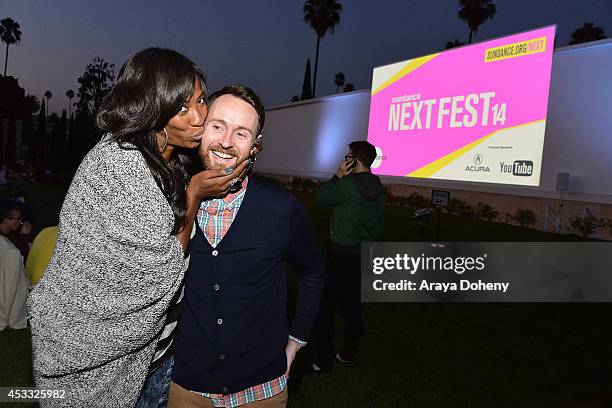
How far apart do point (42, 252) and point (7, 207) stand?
6.60 ft

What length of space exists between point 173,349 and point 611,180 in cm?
1596

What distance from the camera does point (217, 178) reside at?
57.1 inches

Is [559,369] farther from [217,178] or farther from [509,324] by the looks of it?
[217,178]

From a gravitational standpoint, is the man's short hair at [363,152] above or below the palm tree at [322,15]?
below

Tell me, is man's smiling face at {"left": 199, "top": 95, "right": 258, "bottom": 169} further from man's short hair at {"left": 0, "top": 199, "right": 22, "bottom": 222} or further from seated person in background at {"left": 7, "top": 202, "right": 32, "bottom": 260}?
man's short hair at {"left": 0, "top": 199, "right": 22, "bottom": 222}

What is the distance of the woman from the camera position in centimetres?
115

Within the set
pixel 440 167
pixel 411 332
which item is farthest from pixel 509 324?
pixel 440 167

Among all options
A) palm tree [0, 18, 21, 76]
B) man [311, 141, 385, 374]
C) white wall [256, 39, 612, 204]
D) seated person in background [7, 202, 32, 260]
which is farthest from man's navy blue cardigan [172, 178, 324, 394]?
palm tree [0, 18, 21, 76]

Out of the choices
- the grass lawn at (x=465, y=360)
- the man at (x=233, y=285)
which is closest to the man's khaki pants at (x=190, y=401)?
the man at (x=233, y=285)

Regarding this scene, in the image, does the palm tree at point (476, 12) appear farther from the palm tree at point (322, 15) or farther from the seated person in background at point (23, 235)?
the seated person in background at point (23, 235)

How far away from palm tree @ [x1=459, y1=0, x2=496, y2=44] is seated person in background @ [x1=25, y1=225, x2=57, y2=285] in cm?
4869

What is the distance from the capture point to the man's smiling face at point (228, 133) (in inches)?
68.5

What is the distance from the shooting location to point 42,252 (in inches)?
186

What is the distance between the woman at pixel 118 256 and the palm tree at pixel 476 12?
50884 millimetres
